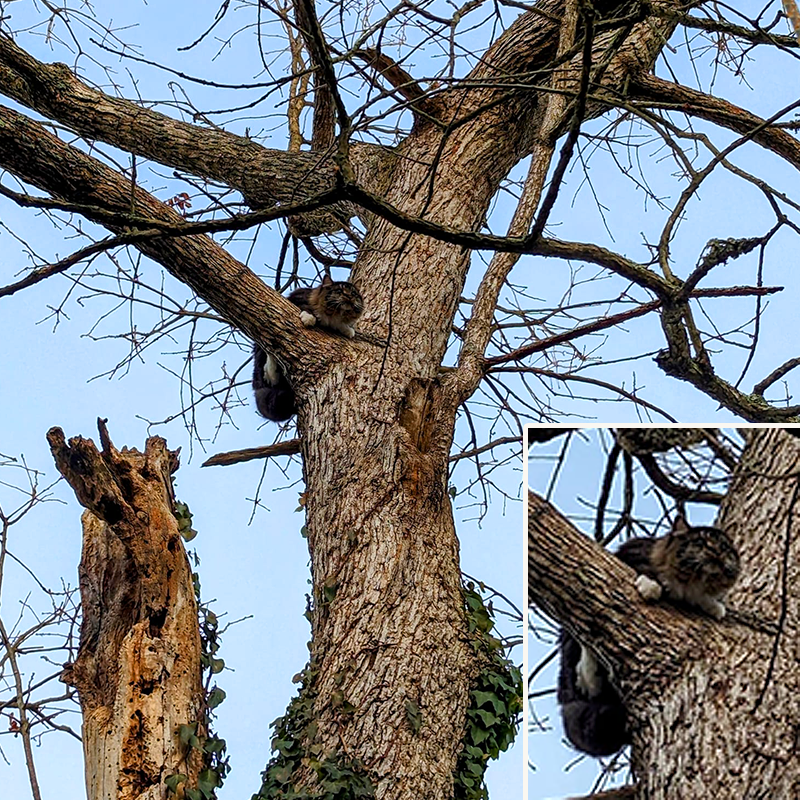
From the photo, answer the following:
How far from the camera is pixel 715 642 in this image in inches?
91.0

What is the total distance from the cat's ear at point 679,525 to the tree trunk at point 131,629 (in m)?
1.77

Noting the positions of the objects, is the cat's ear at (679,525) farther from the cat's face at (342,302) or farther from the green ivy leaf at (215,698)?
the cat's face at (342,302)

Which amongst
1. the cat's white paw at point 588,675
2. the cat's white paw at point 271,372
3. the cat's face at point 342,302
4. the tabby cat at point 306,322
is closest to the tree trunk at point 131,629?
the tabby cat at point 306,322

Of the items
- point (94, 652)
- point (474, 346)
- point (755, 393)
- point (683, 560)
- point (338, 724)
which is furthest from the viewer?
point (755, 393)

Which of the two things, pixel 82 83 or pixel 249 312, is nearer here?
pixel 249 312

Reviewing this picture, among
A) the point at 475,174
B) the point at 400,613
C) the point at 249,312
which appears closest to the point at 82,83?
the point at 249,312

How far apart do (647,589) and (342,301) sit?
2115mm

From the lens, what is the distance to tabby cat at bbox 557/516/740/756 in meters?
2.34

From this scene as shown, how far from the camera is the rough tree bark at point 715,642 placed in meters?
2.08

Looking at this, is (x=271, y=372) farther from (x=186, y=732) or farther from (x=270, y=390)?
(x=186, y=732)

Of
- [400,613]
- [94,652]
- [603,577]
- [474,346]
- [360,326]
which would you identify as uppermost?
[360,326]

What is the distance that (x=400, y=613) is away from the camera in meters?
3.27

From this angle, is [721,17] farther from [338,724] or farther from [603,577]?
[338,724]

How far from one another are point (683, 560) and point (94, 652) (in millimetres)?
2166
